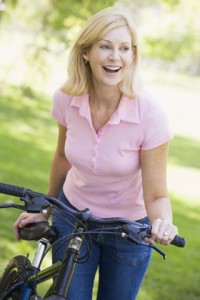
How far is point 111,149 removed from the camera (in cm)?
331

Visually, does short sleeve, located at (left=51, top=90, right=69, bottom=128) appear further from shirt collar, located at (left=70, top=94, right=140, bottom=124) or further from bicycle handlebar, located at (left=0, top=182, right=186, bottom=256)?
bicycle handlebar, located at (left=0, top=182, right=186, bottom=256)

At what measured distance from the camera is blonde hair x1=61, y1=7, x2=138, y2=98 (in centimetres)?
318

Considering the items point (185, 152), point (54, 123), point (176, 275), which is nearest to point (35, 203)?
point (176, 275)

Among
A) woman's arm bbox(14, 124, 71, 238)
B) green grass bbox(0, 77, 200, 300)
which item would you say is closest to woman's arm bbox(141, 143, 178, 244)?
woman's arm bbox(14, 124, 71, 238)

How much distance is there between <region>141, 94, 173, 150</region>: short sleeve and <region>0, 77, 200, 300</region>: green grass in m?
2.89

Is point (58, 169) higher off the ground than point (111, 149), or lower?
lower

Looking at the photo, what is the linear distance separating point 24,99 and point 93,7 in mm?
11682

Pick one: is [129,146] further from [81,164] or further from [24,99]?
[24,99]

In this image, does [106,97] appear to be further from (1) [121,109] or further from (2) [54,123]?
(2) [54,123]

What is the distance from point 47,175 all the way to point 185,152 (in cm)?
739

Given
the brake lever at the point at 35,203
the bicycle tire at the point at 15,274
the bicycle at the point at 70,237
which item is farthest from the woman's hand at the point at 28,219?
the brake lever at the point at 35,203

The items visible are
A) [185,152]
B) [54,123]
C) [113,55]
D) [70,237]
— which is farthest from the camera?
[185,152]

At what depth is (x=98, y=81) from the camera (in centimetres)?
337

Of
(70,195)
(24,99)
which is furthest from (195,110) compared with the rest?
(70,195)
